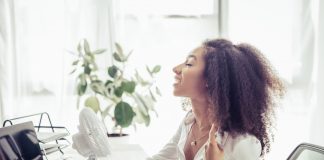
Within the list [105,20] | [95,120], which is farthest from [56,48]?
[95,120]

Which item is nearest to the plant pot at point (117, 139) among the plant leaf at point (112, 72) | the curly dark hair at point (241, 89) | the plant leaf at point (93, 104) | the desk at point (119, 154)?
the desk at point (119, 154)

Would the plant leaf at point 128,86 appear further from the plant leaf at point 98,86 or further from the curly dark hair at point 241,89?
the curly dark hair at point 241,89

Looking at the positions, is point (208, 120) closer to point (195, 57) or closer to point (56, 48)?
point (195, 57)

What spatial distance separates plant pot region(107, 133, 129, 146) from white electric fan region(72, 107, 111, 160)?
440mm

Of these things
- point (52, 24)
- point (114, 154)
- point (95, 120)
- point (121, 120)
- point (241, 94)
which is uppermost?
point (52, 24)

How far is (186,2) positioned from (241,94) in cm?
171

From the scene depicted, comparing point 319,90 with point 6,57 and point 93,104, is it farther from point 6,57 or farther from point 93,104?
point 6,57

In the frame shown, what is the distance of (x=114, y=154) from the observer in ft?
5.21

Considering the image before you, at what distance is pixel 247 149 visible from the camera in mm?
961

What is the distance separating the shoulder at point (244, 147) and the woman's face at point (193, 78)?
7.1 inches

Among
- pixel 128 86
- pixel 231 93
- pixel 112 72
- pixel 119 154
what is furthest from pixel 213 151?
pixel 112 72

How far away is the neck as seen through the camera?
114 centimetres

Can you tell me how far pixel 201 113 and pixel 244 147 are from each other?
0.78 feet

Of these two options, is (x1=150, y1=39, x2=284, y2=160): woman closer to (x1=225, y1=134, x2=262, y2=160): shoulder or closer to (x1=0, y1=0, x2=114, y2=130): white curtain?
(x1=225, y1=134, x2=262, y2=160): shoulder
